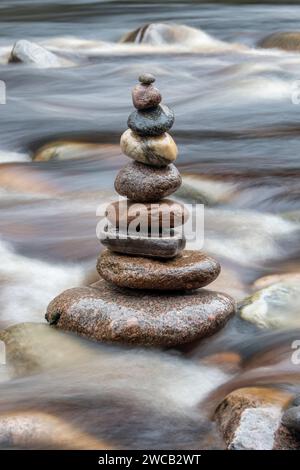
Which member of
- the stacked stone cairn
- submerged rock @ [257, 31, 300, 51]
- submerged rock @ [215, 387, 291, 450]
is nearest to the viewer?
submerged rock @ [215, 387, 291, 450]

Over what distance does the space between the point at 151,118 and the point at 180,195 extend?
2600 mm

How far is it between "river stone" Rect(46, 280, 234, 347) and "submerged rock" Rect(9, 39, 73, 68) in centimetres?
980

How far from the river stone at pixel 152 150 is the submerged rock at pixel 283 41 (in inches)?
394

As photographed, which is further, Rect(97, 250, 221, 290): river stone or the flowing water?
Rect(97, 250, 221, 290): river stone

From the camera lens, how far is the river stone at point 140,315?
229 inches

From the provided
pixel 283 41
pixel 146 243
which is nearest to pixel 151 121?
pixel 146 243

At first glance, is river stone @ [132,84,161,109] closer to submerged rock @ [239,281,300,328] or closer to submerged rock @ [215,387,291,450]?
submerged rock @ [239,281,300,328]

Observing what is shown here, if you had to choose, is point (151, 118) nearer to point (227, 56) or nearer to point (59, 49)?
point (227, 56)

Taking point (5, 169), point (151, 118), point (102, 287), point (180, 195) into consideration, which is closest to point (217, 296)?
point (102, 287)

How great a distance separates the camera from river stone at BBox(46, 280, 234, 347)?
5824mm

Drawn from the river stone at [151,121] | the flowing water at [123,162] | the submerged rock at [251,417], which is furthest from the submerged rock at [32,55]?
the submerged rock at [251,417]

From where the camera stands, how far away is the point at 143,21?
61.7 ft

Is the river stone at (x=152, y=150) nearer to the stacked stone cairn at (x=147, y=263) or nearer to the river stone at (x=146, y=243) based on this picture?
the stacked stone cairn at (x=147, y=263)

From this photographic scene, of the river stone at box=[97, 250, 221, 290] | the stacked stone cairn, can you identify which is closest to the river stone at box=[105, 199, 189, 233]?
the stacked stone cairn
